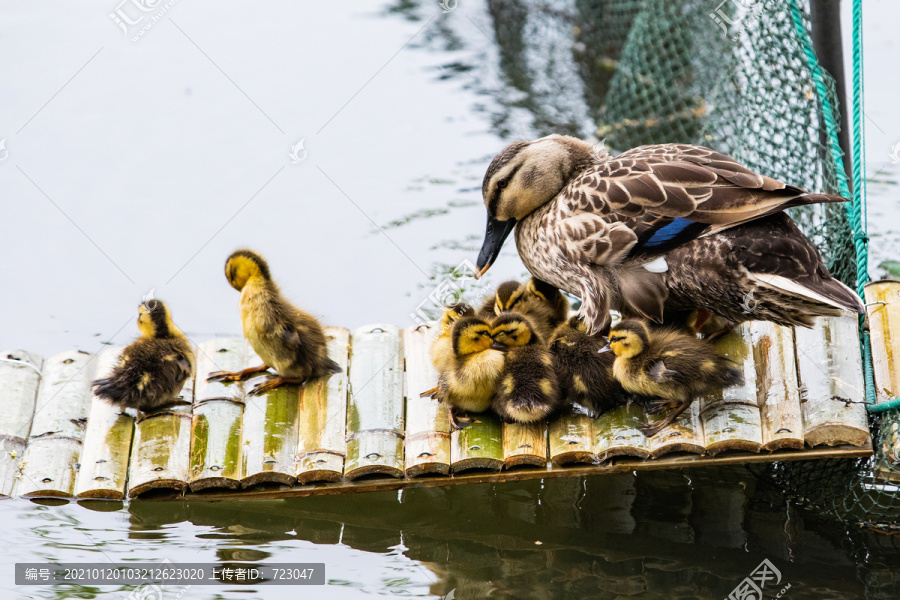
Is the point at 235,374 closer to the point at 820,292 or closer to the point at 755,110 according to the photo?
the point at 820,292

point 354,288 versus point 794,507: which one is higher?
point 354,288

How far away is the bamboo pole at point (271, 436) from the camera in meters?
4.26

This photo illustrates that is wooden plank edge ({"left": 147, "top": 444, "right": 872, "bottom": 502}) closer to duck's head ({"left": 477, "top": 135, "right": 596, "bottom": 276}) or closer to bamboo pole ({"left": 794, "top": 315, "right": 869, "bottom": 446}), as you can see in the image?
bamboo pole ({"left": 794, "top": 315, "right": 869, "bottom": 446})

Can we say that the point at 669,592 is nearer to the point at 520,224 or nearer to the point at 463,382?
the point at 463,382

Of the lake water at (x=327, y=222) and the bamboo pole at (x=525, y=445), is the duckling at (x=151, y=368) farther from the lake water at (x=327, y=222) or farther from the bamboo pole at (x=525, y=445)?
the bamboo pole at (x=525, y=445)

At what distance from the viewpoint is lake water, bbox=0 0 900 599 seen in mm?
4172

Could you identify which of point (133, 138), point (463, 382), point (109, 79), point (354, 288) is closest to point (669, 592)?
point (463, 382)

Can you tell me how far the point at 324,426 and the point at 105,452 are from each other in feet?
3.16

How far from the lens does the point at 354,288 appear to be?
6312 mm

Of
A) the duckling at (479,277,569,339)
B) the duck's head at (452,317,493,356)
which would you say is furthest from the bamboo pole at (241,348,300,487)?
the duckling at (479,277,569,339)

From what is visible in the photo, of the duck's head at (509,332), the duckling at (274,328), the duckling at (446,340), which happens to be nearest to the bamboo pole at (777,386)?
the duck's head at (509,332)

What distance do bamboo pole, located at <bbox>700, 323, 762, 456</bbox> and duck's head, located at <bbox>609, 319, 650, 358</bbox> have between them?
18.5 inches

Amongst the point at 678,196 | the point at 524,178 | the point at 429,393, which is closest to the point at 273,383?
the point at 429,393

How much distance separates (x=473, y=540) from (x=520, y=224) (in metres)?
1.55
